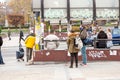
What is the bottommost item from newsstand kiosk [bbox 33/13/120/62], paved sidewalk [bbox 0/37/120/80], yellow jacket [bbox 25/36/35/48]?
paved sidewalk [bbox 0/37/120/80]

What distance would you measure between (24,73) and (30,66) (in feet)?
8.00

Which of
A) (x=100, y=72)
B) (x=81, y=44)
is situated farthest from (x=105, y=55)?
(x=100, y=72)

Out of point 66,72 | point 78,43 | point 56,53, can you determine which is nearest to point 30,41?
point 56,53

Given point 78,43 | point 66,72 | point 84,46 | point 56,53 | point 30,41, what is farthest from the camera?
point 30,41

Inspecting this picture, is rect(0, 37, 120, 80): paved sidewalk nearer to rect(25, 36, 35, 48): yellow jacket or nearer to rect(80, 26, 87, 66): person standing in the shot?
rect(80, 26, 87, 66): person standing

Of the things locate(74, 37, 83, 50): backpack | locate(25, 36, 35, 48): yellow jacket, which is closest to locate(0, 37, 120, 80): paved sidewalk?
locate(74, 37, 83, 50): backpack

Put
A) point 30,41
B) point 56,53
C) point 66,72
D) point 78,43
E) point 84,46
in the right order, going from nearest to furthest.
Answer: point 66,72
point 78,43
point 84,46
point 56,53
point 30,41

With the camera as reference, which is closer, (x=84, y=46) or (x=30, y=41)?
(x=84, y=46)

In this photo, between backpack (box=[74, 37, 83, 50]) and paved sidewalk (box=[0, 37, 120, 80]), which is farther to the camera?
backpack (box=[74, 37, 83, 50])

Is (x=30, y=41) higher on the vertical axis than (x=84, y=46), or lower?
higher

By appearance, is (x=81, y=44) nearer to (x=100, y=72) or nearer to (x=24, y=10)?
(x=100, y=72)

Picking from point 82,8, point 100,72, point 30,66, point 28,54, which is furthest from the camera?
point 28,54

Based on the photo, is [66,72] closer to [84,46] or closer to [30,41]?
[84,46]

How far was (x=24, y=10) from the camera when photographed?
10788 cm
